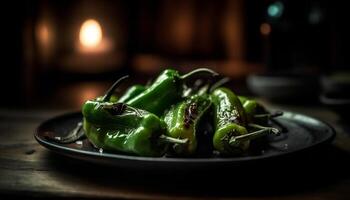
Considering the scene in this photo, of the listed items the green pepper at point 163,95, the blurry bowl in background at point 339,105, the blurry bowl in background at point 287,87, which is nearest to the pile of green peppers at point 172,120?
the green pepper at point 163,95

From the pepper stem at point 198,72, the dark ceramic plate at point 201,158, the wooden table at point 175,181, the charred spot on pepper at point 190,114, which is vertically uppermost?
the pepper stem at point 198,72

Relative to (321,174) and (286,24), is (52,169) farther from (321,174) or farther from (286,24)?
(286,24)

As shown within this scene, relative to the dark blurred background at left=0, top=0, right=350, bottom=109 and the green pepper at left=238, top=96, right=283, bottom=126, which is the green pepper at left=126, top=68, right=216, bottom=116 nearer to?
the green pepper at left=238, top=96, right=283, bottom=126

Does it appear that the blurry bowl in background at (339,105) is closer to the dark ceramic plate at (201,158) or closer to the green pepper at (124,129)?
the dark ceramic plate at (201,158)

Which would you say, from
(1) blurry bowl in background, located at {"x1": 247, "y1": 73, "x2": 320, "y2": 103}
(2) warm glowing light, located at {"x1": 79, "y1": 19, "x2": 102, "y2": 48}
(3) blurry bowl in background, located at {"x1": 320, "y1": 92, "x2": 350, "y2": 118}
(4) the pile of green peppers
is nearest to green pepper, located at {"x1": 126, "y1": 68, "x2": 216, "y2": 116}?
(4) the pile of green peppers

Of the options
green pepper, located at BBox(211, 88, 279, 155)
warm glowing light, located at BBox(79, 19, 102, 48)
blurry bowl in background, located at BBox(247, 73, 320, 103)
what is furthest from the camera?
warm glowing light, located at BBox(79, 19, 102, 48)

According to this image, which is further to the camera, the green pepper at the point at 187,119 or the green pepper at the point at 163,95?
the green pepper at the point at 163,95

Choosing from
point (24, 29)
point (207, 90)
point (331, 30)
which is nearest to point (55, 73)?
point (24, 29)
